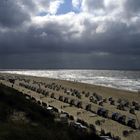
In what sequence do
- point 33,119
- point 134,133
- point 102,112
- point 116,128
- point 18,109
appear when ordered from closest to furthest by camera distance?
1. point 33,119
2. point 18,109
3. point 134,133
4. point 116,128
5. point 102,112

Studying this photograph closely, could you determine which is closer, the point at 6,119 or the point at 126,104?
the point at 6,119

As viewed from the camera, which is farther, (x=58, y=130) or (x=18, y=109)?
(x=18, y=109)

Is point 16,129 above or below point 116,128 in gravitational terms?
above

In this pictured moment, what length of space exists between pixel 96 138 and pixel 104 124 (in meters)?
15.8

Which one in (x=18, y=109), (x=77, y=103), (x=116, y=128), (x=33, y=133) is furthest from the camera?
(x=77, y=103)

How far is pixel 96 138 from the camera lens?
17.2 m

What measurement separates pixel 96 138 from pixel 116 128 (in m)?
14.1

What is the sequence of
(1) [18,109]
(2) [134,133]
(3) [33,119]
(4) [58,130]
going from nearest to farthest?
(4) [58,130] → (3) [33,119] → (1) [18,109] → (2) [134,133]

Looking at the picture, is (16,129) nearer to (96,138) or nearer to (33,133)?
(33,133)

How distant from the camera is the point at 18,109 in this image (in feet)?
68.7

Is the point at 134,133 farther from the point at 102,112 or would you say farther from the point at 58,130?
the point at 58,130

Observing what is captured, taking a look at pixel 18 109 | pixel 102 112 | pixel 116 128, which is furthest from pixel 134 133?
pixel 18 109

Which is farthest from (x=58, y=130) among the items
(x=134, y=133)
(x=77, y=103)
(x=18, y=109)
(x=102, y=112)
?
(x=77, y=103)

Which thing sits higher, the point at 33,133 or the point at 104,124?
the point at 33,133
